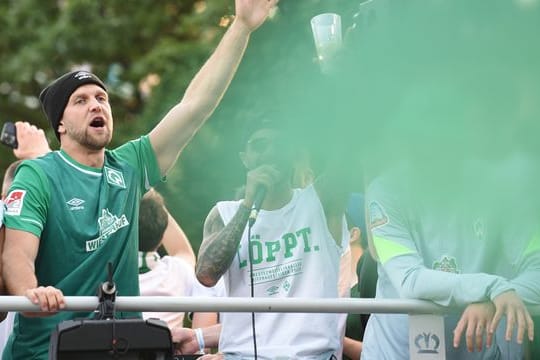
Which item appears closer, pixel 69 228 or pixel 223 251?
pixel 69 228

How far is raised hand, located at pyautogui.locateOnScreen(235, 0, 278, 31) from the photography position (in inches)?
203

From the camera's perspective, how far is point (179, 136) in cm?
520

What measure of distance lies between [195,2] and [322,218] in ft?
42.2

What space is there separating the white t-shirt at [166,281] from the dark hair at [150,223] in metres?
0.08

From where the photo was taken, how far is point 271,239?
5141 mm

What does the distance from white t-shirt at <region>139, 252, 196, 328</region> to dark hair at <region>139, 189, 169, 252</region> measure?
0.26 feet

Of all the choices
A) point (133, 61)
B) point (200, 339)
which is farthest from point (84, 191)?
point (133, 61)

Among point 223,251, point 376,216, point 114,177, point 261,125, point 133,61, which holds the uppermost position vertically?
point 133,61

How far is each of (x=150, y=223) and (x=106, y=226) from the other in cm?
138

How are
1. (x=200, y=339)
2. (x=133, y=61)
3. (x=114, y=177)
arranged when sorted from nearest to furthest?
(x=114, y=177)
(x=200, y=339)
(x=133, y=61)

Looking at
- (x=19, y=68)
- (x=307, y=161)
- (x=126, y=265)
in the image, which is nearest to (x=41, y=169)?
(x=126, y=265)

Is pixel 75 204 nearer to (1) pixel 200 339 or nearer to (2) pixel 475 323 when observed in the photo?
(1) pixel 200 339

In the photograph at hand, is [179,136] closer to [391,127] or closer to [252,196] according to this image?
[252,196]

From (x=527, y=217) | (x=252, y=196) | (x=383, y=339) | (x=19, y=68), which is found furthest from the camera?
(x=19, y=68)
